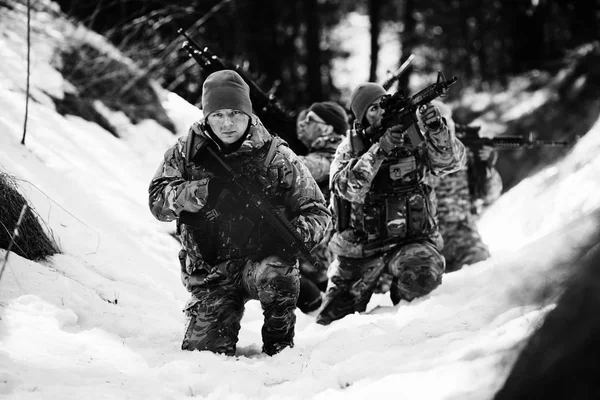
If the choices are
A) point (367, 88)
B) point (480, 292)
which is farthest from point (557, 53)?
point (480, 292)

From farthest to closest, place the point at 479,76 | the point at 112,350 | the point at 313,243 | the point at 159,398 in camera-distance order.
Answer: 1. the point at 479,76
2. the point at 313,243
3. the point at 112,350
4. the point at 159,398

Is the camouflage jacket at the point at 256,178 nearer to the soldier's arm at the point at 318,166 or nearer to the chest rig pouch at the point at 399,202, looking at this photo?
the chest rig pouch at the point at 399,202

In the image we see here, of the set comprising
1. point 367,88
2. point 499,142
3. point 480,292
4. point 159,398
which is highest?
point 499,142

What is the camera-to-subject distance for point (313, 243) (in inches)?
163

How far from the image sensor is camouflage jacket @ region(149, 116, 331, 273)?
162 inches

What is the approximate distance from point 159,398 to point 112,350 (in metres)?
0.83

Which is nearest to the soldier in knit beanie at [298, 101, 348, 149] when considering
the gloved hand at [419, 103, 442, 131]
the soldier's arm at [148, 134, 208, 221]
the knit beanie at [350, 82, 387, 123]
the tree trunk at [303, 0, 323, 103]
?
the knit beanie at [350, 82, 387, 123]

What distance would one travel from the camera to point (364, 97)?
540 centimetres

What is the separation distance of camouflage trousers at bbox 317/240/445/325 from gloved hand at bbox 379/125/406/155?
2.53 ft

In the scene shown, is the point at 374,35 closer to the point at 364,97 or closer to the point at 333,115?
the point at 333,115

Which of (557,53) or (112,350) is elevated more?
(557,53)

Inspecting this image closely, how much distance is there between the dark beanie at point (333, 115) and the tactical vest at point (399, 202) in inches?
57.8

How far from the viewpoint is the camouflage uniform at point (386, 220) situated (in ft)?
16.6

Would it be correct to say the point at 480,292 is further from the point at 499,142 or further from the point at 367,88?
the point at 499,142
